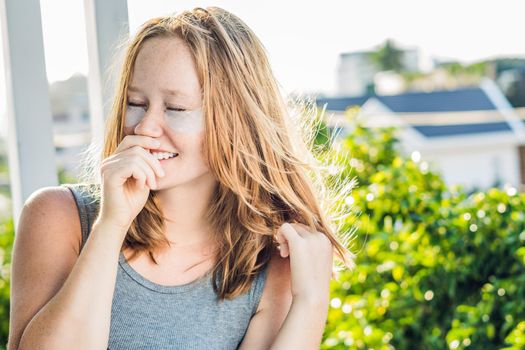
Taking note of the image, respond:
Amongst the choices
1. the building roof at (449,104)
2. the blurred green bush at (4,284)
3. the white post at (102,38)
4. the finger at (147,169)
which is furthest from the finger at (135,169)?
the building roof at (449,104)

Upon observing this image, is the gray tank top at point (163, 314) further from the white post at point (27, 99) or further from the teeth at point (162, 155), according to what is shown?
the white post at point (27, 99)

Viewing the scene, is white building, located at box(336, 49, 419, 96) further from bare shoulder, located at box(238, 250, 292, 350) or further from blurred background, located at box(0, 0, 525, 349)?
bare shoulder, located at box(238, 250, 292, 350)

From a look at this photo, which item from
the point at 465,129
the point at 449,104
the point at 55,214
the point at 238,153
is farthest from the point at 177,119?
the point at 449,104

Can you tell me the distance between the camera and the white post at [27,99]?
5.81 feet

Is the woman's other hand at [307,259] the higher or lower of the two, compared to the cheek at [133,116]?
lower

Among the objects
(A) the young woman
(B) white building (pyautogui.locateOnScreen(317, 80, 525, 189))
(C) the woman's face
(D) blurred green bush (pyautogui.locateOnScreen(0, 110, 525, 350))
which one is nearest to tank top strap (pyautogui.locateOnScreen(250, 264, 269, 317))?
(A) the young woman

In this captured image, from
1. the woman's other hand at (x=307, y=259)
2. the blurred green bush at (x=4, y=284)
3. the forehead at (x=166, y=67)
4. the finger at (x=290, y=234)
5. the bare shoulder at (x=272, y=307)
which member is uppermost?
the forehead at (x=166, y=67)

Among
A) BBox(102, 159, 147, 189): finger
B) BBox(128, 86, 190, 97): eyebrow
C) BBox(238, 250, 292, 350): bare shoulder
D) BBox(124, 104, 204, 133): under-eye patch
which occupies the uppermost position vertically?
BBox(128, 86, 190, 97): eyebrow

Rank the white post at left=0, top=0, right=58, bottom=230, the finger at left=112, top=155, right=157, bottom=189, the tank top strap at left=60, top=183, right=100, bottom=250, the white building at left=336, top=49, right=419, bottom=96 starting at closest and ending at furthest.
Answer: the finger at left=112, top=155, right=157, bottom=189, the tank top strap at left=60, top=183, right=100, bottom=250, the white post at left=0, top=0, right=58, bottom=230, the white building at left=336, top=49, right=419, bottom=96

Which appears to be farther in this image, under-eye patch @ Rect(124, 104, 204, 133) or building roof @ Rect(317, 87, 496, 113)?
building roof @ Rect(317, 87, 496, 113)

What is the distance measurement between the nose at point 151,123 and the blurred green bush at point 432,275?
40.4 inches

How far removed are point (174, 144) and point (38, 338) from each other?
36 cm

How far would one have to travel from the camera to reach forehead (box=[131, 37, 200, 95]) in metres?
1.38

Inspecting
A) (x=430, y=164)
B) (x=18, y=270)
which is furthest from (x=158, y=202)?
(x=430, y=164)
